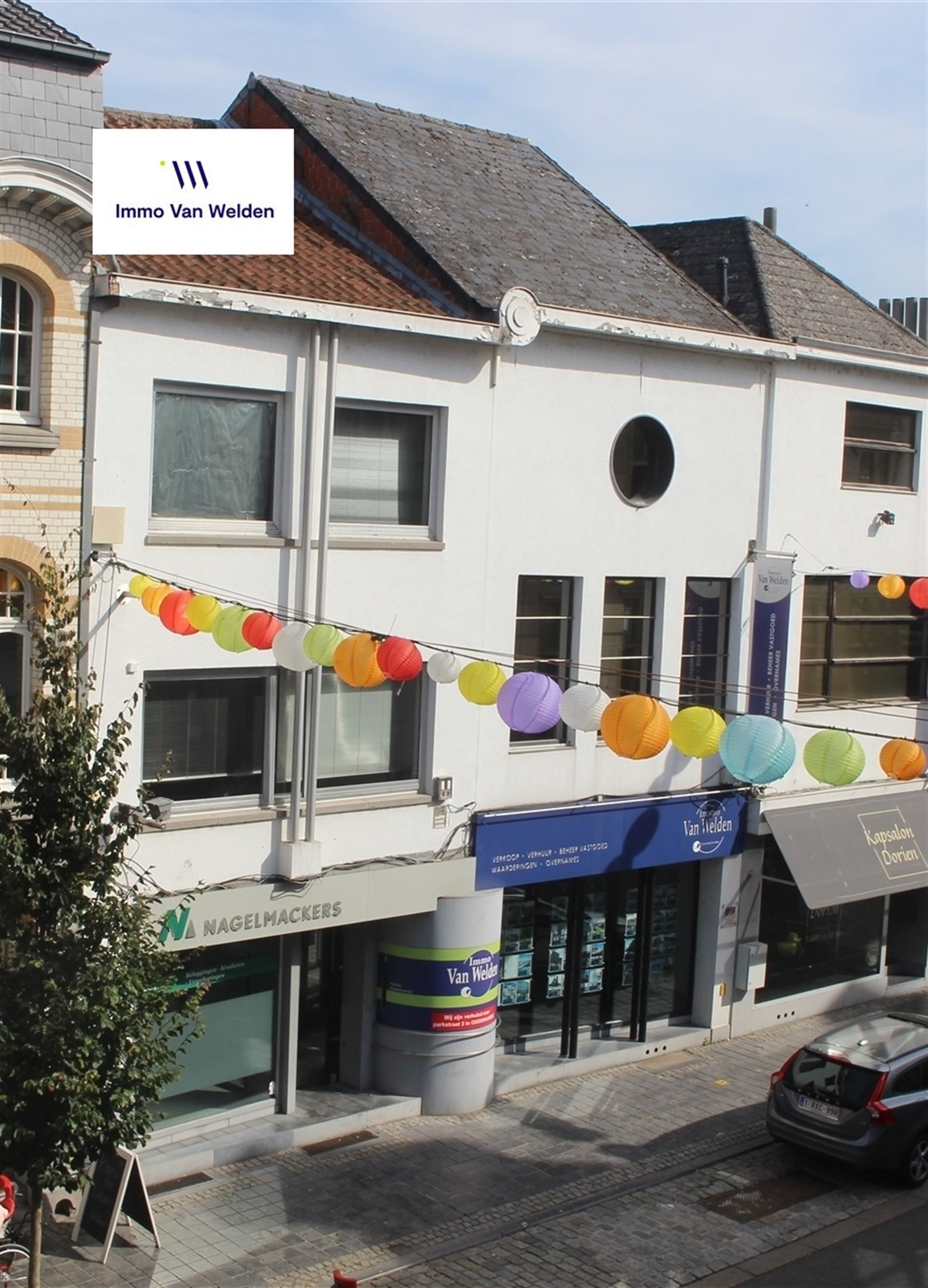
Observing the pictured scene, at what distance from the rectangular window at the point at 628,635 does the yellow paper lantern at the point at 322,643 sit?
6213 mm

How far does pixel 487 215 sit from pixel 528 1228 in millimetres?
12626

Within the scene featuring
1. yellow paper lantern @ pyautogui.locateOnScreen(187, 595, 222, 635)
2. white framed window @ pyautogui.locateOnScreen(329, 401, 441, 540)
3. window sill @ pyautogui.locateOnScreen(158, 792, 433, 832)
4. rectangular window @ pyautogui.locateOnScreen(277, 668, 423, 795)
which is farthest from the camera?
white framed window @ pyautogui.locateOnScreen(329, 401, 441, 540)

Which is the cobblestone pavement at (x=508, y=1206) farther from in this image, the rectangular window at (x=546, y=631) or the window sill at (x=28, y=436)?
the window sill at (x=28, y=436)

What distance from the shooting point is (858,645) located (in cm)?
2247

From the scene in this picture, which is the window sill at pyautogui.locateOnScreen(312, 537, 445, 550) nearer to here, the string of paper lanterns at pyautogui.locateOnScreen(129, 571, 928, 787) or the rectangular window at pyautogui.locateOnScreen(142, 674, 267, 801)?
the rectangular window at pyautogui.locateOnScreen(142, 674, 267, 801)

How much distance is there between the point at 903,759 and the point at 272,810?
6.61m

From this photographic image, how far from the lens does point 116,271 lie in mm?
14312

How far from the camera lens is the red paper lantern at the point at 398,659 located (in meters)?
13.4

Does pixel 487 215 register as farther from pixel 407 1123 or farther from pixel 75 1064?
pixel 75 1064

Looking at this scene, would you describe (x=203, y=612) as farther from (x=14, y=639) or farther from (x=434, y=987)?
(x=434, y=987)

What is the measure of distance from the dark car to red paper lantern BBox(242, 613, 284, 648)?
7.66 metres

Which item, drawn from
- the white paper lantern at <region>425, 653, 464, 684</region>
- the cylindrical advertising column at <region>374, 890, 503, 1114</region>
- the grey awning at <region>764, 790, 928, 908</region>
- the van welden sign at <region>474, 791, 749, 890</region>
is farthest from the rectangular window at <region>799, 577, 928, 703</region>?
the white paper lantern at <region>425, 653, 464, 684</region>

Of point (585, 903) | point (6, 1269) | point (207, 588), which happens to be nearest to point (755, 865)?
point (585, 903)

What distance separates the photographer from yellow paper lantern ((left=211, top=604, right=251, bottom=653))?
543 inches
